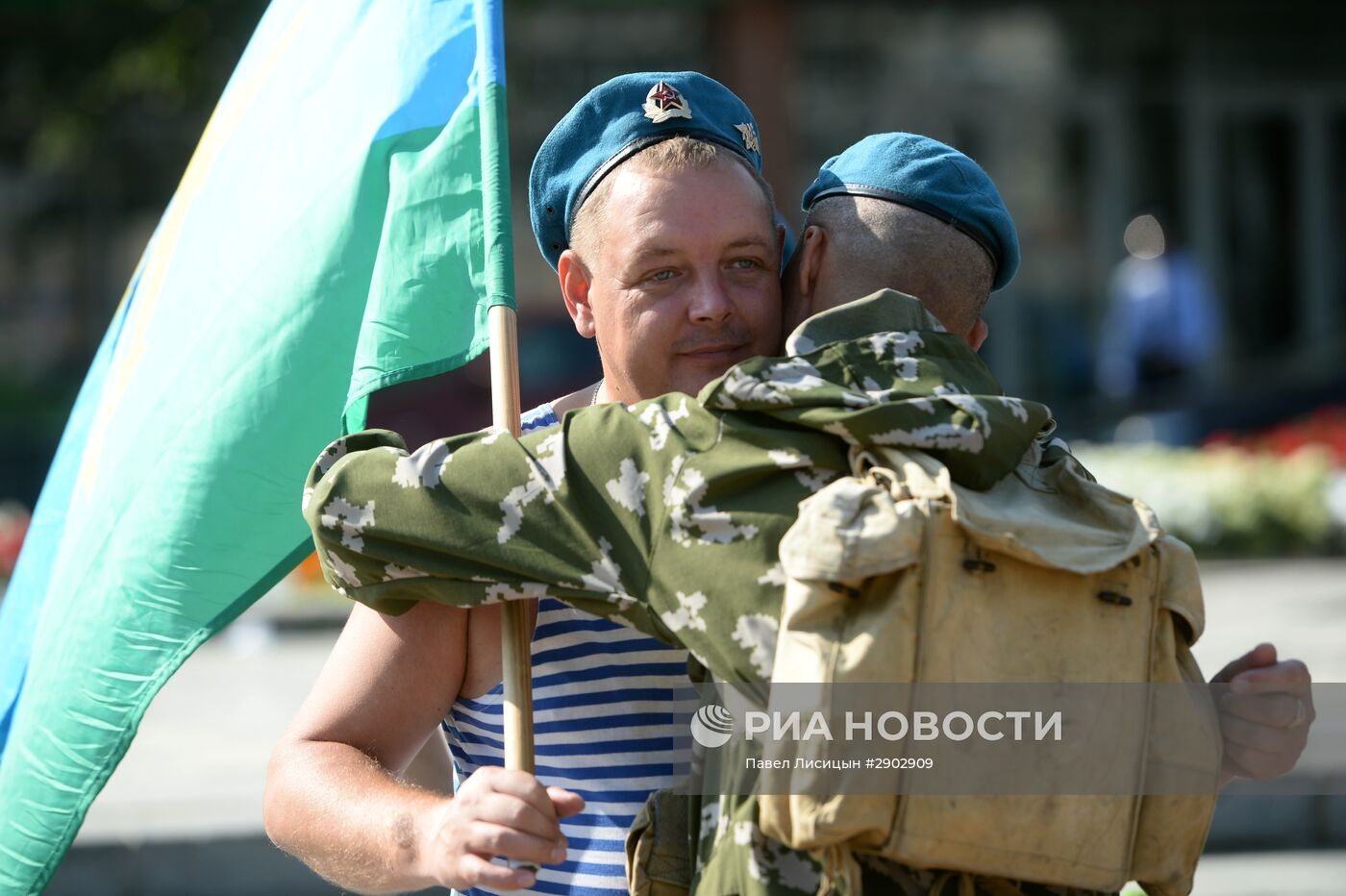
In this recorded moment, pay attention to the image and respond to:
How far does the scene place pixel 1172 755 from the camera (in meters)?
1.88

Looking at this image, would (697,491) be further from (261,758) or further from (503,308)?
(261,758)

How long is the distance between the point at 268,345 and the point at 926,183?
3.64 ft

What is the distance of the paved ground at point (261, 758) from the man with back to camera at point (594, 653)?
398 cm

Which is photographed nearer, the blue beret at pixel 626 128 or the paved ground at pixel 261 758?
the blue beret at pixel 626 128

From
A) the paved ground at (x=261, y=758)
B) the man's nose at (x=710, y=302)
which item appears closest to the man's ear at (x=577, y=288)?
the man's nose at (x=710, y=302)

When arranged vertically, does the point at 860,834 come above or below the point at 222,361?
below

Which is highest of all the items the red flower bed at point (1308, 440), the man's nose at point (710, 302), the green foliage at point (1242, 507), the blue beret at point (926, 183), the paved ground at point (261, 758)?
the red flower bed at point (1308, 440)

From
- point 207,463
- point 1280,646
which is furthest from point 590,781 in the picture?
point 1280,646

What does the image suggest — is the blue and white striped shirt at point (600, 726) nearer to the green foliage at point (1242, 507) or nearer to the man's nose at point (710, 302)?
the man's nose at point (710, 302)

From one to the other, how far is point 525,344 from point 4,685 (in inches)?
533

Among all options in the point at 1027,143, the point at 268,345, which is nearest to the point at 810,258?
the point at 268,345

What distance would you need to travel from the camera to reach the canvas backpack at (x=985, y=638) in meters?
1.78

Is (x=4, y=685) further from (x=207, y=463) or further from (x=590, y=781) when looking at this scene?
(x=590, y=781)

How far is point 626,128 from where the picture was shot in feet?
7.70
